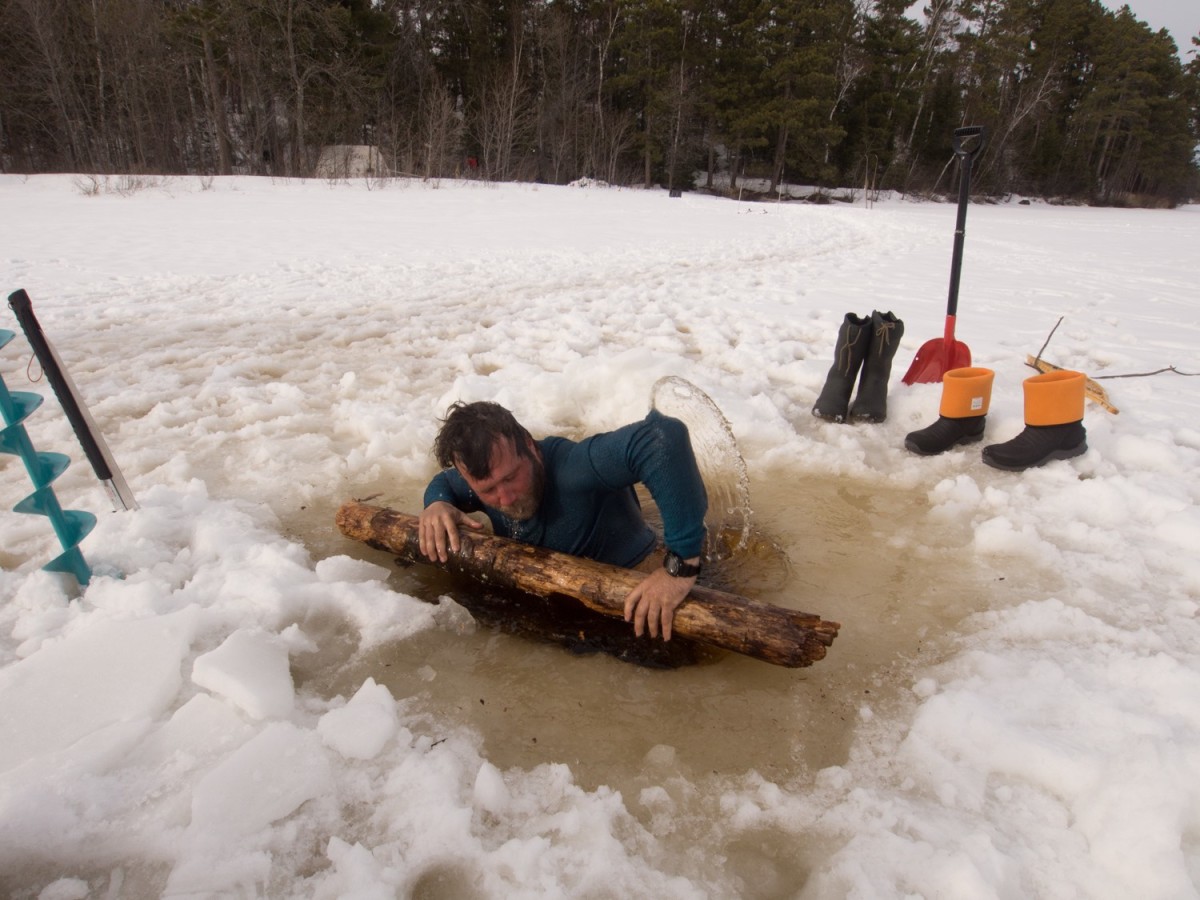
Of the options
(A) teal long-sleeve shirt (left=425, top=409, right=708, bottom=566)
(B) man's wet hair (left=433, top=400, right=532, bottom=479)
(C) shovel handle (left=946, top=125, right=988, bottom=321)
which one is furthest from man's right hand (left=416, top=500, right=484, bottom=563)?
(C) shovel handle (left=946, top=125, right=988, bottom=321)

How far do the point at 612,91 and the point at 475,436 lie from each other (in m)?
35.9

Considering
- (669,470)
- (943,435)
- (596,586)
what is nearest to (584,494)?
(596,586)

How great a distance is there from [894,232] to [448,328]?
1212 centimetres

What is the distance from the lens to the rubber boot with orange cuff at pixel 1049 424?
10.5 ft

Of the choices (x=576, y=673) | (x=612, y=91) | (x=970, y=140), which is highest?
(x=612, y=91)

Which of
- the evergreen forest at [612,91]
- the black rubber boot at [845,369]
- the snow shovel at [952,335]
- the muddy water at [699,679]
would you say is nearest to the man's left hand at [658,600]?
the muddy water at [699,679]

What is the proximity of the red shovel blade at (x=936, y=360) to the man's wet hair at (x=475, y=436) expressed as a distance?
3.22 m

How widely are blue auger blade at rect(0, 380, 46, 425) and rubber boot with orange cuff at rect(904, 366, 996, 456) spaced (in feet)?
Result: 12.6

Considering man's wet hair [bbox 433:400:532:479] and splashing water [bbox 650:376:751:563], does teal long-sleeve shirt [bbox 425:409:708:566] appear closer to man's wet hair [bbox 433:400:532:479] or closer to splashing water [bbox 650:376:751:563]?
man's wet hair [bbox 433:400:532:479]

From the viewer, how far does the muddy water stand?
1844 millimetres

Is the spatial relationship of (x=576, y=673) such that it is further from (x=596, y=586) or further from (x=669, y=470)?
(x=669, y=470)

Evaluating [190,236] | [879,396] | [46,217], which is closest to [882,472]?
[879,396]

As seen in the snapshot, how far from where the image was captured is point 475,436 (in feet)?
6.80

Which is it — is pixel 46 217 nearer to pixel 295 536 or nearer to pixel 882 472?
pixel 295 536
